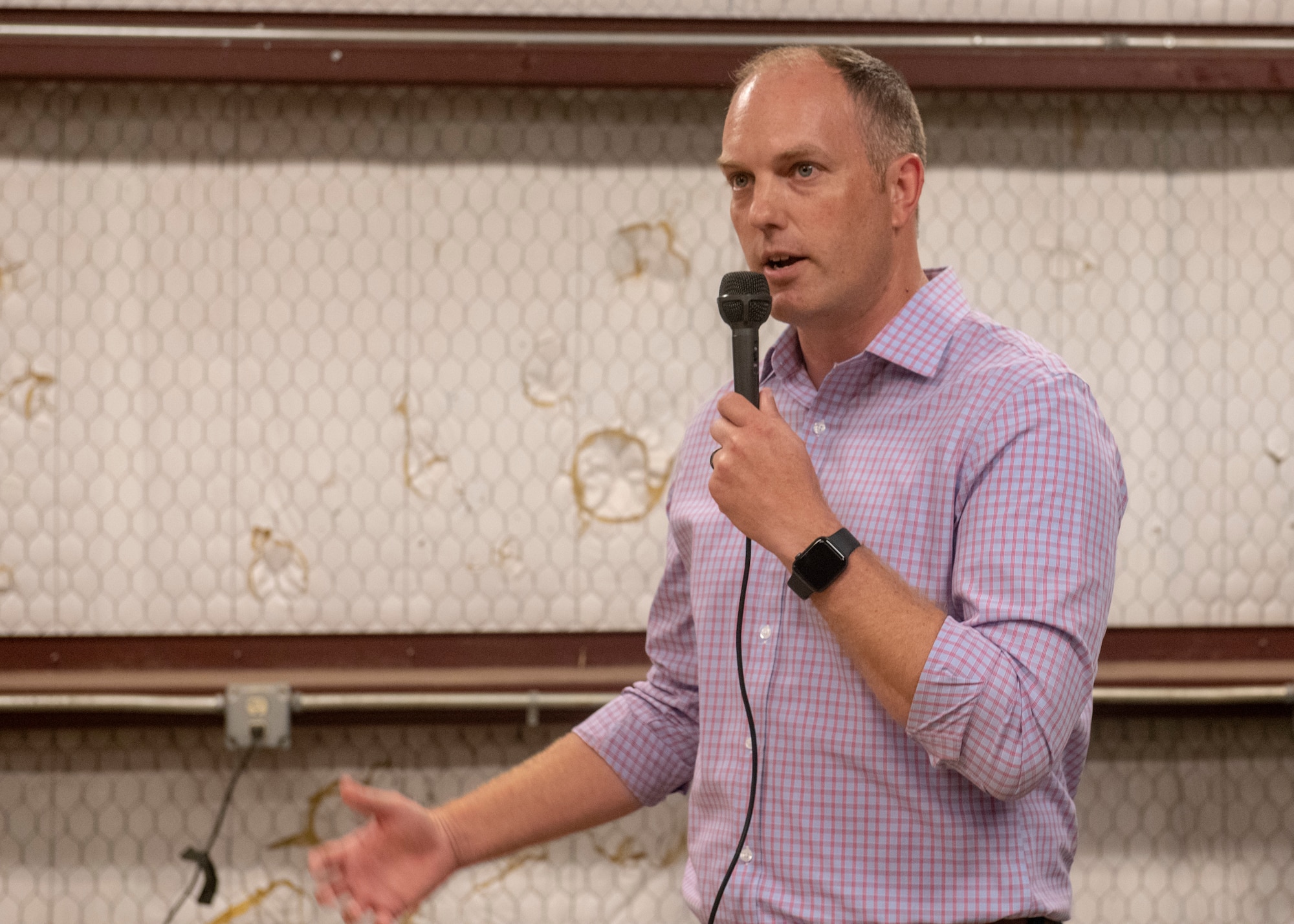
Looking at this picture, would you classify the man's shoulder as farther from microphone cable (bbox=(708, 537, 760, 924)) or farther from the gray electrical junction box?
the gray electrical junction box

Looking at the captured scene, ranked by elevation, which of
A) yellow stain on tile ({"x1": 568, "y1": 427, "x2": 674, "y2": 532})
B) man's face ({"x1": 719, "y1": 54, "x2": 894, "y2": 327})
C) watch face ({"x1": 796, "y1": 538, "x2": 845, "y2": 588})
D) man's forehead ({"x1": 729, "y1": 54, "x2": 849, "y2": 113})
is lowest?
yellow stain on tile ({"x1": 568, "y1": 427, "x2": 674, "y2": 532})

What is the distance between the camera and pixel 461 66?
2.07 m

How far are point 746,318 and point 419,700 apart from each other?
124 cm

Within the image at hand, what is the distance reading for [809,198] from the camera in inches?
42.4

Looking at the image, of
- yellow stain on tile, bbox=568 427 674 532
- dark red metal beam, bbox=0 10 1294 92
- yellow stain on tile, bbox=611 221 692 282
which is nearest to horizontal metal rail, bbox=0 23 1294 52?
dark red metal beam, bbox=0 10 1294 92

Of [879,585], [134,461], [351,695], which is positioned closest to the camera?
[879,585]

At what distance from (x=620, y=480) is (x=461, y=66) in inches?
32.0

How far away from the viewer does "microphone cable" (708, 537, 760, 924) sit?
102 centimetres

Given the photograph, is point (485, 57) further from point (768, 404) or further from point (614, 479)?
point (768, 404)

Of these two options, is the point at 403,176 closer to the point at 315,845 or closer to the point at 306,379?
the point at 306,379

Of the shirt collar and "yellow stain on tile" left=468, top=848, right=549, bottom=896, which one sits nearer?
the shirt collar

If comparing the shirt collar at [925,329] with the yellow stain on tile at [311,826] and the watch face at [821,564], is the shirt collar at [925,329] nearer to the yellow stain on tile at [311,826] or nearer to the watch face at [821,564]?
the watch face at [821,564]

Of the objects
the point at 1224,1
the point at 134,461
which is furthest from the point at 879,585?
the point at 1224,1

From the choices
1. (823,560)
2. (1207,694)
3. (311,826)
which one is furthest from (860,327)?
(311,826)
